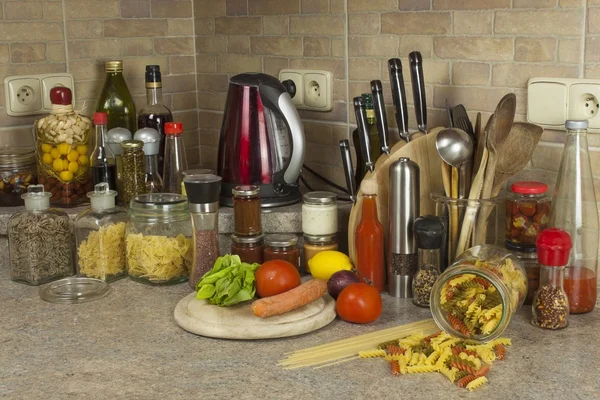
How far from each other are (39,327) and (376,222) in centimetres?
62

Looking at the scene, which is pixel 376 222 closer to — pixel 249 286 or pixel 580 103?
pixel 249 286

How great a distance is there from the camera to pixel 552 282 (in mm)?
1411

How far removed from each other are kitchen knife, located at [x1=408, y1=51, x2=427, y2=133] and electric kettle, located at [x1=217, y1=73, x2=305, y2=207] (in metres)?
0.25

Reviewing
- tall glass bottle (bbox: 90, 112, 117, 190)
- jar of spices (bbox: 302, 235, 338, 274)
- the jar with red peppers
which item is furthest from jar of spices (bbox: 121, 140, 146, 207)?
the jar with red peppers

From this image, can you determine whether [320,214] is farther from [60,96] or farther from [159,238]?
[60,96]

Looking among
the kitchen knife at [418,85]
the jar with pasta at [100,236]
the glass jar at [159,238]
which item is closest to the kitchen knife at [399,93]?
the kitchen knife at [418,85]

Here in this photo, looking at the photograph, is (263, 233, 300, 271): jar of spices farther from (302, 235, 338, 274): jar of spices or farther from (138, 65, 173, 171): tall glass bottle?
(138, 65, 173, 171): tall glass bottle

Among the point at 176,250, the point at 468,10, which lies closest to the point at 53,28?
the point at 176,250

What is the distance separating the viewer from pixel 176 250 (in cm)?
167

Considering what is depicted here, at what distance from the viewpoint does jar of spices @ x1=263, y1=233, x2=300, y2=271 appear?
1648mm

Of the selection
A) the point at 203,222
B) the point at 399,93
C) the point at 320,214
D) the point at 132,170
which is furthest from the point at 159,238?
the point at 399,93

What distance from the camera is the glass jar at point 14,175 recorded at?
73.2 inches

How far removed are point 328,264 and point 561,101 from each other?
1.68 feet

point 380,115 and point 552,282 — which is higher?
point 380,115
